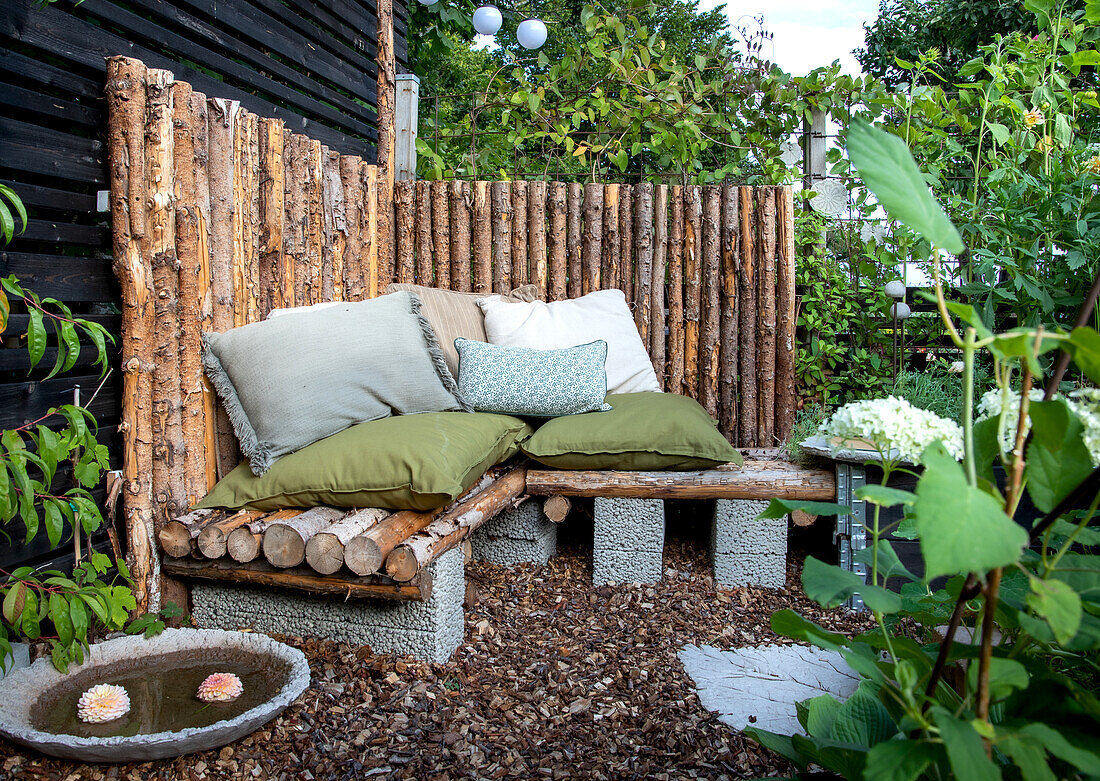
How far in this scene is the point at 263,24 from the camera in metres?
3.33

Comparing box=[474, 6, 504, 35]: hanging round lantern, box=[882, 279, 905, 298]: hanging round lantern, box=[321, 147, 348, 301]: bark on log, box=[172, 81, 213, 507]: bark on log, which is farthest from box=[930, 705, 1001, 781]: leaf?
box=[474, 6, 504, 35]: hanging round lantern

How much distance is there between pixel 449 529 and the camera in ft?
7.09

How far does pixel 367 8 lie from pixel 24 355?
322 cm

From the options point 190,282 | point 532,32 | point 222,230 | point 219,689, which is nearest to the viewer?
point 219,689

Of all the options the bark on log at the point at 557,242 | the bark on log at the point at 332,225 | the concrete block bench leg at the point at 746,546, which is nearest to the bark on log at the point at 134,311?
the bark on log at the point at 332,225

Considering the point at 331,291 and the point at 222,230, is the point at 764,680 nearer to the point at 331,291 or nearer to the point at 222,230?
the point at 222,230

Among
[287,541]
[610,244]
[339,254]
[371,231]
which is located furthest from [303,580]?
[610,244]

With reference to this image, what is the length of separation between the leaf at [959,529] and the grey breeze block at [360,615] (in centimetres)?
161

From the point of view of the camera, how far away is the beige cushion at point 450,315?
309 centimetres

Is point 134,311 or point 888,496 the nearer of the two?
point 888,496

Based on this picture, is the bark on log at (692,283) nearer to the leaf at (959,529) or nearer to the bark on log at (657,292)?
the bark on log at (657,292)

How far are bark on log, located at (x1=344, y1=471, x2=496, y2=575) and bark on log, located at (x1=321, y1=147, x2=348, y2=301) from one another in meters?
1.31

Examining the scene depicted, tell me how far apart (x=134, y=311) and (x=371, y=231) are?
62.6 inches

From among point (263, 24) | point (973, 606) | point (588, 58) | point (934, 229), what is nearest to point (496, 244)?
point (263, 24)
